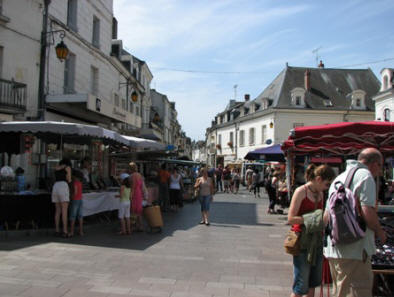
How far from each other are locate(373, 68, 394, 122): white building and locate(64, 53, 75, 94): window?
932 inches

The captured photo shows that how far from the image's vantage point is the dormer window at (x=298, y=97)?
38688 millimetres

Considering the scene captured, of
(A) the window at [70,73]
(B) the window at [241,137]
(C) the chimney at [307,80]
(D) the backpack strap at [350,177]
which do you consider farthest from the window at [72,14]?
(B) the window at [241,137]

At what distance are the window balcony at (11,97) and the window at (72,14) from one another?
529 cm

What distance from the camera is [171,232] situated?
9758 millimetres

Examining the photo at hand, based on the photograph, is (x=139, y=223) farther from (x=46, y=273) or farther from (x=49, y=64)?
(x=49, y=64)

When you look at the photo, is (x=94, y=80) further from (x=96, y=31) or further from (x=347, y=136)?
(x=347, y=136)

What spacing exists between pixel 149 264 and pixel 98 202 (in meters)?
4.38

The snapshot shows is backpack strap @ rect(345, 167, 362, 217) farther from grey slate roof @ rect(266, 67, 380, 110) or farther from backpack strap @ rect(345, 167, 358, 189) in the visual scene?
grey slate roof @ rect(266, 67, 380, 110)

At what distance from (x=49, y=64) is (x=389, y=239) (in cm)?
1332

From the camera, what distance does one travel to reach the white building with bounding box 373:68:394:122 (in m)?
29.8

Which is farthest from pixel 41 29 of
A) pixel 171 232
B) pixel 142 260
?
pixel 142 260

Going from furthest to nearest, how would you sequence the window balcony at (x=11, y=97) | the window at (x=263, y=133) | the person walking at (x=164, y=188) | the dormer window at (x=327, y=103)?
1. the window at (x=263, y=133)
2. the dormer window at (x=327, y=103)
3. the person walking at (x=164, y=188)
4. the window balcony at (x=11, y=97)

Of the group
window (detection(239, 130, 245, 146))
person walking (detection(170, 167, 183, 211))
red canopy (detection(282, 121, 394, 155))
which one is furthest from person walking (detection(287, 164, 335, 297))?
window (detection(239, 130, 245, 146))

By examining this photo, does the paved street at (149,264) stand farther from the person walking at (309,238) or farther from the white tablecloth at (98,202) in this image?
the person walking at (309,238)
